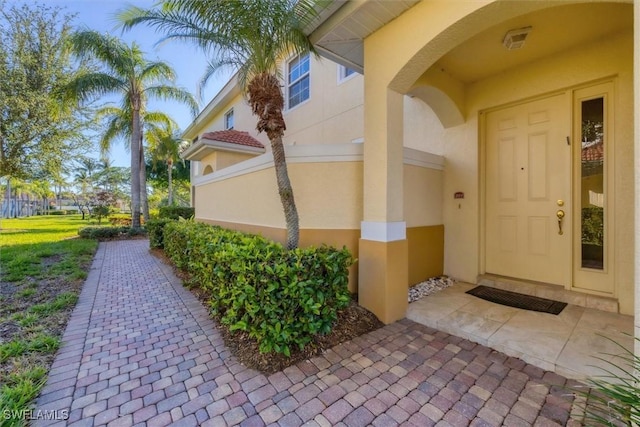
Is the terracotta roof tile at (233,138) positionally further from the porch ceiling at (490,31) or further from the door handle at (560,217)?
the door handle at (560,217)

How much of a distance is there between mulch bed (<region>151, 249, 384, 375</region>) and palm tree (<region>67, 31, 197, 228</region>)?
40.6ft

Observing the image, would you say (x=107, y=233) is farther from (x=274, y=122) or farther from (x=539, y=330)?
(x=539, y=330)

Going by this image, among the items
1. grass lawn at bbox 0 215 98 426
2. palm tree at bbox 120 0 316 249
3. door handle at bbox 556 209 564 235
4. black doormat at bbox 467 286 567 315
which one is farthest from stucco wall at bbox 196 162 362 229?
grass lawn at bbox 0 215 98 426

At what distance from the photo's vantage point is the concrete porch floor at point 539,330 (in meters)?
2.87

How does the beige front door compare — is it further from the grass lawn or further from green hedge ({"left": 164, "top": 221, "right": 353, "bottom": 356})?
the grass lawn

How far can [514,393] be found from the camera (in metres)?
2.52

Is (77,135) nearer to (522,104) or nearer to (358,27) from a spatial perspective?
(358,27)

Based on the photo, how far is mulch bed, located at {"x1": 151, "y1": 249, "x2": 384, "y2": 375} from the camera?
3.01m

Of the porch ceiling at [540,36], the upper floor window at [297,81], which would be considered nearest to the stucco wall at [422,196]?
the porch ceiling at [540,36]

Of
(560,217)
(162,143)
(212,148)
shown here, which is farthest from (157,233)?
A: (162,143)

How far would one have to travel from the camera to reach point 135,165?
1368 cm

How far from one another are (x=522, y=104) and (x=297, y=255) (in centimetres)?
480

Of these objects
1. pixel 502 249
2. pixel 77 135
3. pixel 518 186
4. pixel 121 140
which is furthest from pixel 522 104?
pixel 121 140

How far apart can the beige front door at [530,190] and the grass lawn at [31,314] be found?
659 centimetres
